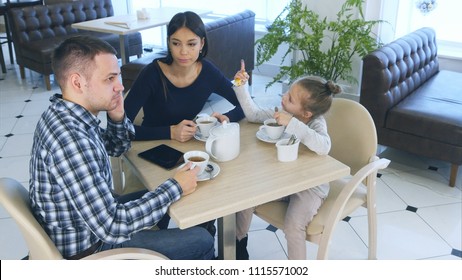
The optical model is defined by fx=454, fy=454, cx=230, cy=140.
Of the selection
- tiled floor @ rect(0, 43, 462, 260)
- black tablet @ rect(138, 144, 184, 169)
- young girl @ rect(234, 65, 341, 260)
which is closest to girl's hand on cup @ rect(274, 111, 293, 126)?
young girl @ rect(234, 65, 341, 260)

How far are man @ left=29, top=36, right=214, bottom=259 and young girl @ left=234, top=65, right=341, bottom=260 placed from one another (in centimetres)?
47

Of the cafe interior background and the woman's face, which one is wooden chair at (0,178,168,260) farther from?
the cafe interior background

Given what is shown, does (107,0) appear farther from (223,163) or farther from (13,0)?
(223,163)

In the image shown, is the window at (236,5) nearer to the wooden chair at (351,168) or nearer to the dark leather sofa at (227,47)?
the dark leather sofa at (227,47)

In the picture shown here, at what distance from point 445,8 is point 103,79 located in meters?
3.67

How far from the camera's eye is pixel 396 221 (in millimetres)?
2600

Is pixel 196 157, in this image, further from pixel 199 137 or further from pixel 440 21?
pixel 440 21

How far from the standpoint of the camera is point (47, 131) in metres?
1.32

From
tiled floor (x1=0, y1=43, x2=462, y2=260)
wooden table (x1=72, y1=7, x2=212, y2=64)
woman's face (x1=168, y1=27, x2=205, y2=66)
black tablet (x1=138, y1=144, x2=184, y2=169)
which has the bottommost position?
tiled floor (x1=0, y1=43, x2=462, y2=260)

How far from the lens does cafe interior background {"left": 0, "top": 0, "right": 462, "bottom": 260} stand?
2389mm

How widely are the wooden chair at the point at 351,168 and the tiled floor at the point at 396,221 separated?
31 cm

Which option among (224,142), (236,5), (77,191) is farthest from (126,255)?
(236,5)

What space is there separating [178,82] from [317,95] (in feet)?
2.07

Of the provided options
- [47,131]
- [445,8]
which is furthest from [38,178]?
[445,8]
